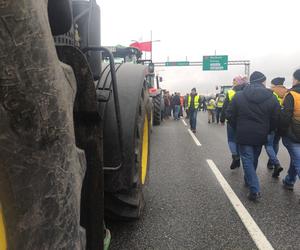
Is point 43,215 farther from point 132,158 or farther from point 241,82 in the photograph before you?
point 241,82

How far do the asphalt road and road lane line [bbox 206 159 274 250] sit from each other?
2.1 inches

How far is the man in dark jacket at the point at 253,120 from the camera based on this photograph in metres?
5.58

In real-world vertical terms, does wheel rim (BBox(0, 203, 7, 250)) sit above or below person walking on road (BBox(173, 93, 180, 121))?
above

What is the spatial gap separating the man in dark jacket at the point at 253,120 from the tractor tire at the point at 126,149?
2.47m

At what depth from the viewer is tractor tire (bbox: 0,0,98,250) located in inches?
43.2

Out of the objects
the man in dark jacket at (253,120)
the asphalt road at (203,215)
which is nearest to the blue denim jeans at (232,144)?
the asphalt road at (203,215)

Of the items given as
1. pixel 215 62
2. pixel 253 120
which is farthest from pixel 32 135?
pixel 215 62

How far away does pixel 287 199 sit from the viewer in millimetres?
5477

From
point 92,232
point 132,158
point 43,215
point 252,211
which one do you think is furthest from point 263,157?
point 43,215

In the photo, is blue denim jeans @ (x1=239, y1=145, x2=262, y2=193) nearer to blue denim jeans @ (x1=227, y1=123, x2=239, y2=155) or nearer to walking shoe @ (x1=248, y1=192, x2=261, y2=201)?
walking shoe @ (x1=248, y1=192, x2=261, y2=201)

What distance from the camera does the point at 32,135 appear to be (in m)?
1.17

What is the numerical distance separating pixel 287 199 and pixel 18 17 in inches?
201

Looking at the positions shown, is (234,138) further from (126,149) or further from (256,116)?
(126,149)

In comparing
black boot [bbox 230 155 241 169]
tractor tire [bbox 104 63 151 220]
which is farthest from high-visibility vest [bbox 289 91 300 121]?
tractor tire [bbox 104 63 151 220]
